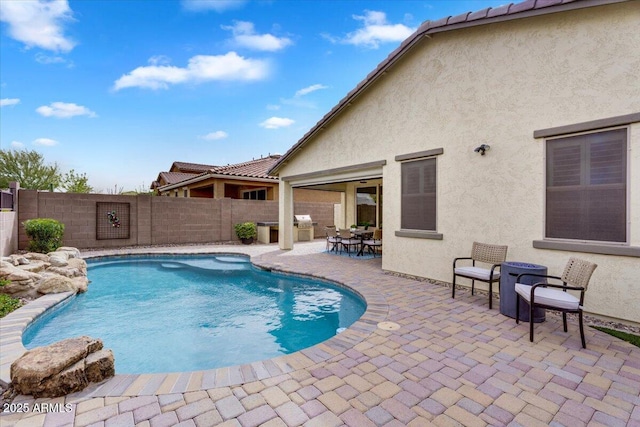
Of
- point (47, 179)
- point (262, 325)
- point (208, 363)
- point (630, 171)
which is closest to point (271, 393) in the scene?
point (208, 363)

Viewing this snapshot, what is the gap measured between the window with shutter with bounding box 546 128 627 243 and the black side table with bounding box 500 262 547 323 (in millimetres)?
1208

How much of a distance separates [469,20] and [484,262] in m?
5.21

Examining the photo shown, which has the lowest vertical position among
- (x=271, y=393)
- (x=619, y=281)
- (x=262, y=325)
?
(x=262, y=325)

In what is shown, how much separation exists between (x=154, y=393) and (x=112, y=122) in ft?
72.4

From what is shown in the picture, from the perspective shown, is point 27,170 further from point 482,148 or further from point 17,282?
point 482,148

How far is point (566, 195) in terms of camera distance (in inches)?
213

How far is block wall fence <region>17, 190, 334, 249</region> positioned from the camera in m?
12.2

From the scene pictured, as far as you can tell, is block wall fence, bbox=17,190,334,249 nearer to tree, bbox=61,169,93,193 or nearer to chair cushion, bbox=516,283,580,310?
chair cushion, bbox=516,283,580,310

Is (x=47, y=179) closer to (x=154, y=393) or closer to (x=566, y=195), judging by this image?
(x=154, y=393)

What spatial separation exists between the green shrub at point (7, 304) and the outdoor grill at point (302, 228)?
11981mm

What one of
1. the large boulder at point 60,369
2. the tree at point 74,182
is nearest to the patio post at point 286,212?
the large boulder at point 60,369

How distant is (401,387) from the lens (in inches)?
120

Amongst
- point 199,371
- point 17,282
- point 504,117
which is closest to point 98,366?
point 199,371

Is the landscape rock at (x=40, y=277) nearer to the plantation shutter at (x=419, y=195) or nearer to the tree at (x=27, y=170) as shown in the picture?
the plantation shutter at (x=419, y=195)
